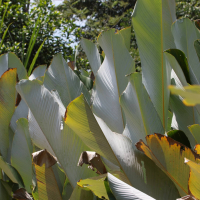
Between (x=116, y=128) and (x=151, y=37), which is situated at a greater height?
(x=151, y=37)

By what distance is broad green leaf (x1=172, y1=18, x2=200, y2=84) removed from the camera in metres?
0.58

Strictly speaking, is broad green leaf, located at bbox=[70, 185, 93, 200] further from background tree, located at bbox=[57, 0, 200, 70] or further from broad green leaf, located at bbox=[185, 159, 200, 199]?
background tree, located at bbox=[57, 0, 200, 70]

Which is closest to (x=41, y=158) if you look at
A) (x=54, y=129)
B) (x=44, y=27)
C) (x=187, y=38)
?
(x=54, y=129)

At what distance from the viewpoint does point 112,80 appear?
0.63 metres

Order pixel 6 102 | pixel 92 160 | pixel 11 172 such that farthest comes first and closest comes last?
1. pixel 6 102
2. pixel 11 172
3. pixel 92 160

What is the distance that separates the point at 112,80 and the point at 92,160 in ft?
0.85

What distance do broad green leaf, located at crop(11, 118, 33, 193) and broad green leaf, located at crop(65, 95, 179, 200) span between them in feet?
0.73

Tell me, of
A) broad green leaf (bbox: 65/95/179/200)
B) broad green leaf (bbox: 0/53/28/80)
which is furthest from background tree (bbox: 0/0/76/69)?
broad green leaf (bbox: 65/95/179/200)

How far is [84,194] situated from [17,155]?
0.79 feet

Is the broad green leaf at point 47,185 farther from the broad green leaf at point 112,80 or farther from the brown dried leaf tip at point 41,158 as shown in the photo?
the broad green leaf at point 112,80

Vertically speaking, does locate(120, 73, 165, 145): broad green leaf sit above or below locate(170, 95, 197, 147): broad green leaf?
above

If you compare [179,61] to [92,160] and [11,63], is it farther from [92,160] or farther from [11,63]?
[11,63]

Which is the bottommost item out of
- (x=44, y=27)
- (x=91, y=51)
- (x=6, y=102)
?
(x=6, y=102)

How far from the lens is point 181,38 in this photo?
0.60m
